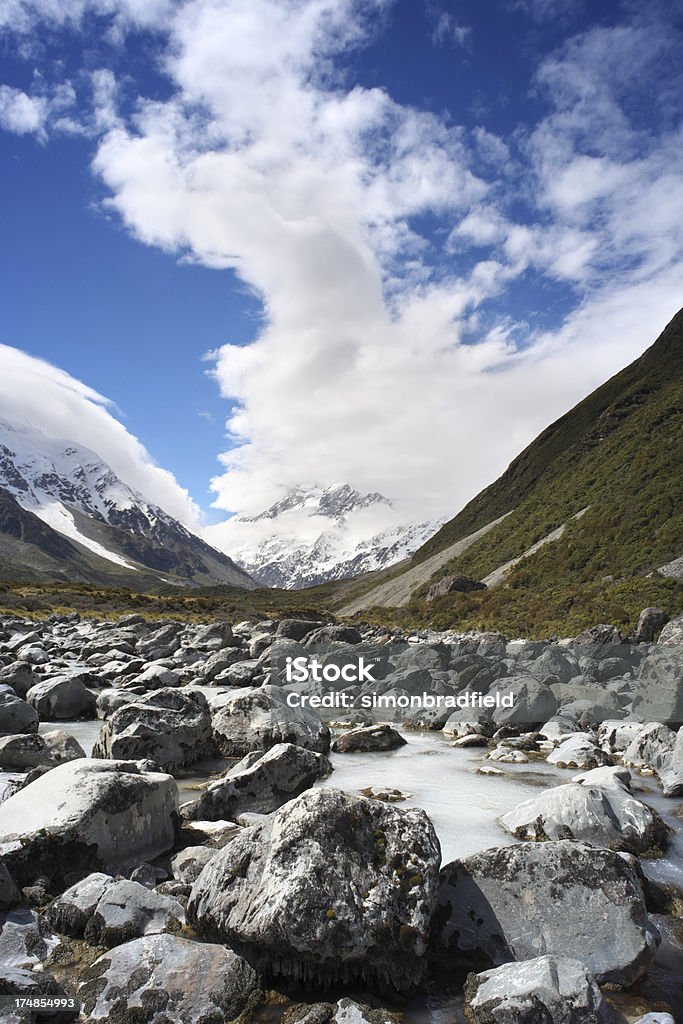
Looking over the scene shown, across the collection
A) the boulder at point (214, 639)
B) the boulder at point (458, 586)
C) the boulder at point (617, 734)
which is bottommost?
the boulder at point (617, 734)

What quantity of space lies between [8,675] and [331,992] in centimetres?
1997

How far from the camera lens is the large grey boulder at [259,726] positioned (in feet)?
48.6

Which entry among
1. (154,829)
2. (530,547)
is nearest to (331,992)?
(154,829)

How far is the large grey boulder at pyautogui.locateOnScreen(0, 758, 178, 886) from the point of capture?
7648 mm

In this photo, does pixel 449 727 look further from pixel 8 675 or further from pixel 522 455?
pixel 522 455

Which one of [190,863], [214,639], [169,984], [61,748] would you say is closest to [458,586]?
[214,639]

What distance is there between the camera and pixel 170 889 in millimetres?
7438

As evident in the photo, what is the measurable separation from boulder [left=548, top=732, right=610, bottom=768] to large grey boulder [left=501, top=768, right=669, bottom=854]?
4505mm

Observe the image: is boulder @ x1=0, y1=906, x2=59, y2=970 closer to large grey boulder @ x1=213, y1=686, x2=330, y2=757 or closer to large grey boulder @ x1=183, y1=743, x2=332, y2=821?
large grey boulder @ x1=183, y1=743, x2=332, y2=821

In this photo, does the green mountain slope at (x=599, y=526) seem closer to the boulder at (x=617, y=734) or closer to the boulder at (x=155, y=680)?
the boulder at (x=617, y=734)

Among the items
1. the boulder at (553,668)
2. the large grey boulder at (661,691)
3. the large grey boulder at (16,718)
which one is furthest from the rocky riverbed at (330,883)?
the boulder at (553,668)

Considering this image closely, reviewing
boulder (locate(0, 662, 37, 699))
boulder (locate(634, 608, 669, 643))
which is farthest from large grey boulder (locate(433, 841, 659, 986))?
boulder (locate(634, 608, 669, 643))

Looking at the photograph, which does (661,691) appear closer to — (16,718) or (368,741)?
(368,741)

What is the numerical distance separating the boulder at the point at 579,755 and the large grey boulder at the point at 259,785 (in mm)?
6514
